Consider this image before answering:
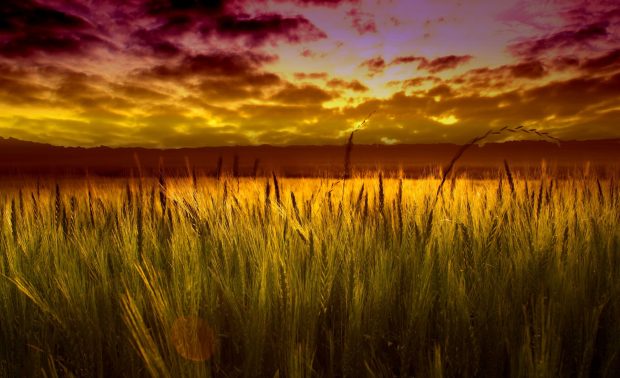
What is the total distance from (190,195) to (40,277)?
0.76m

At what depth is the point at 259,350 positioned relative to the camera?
47.6 inches

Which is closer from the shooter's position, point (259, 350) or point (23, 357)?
point (259, 350)

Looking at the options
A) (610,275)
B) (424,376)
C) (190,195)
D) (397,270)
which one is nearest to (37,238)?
(190,195)

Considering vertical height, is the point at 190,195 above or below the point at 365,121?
below

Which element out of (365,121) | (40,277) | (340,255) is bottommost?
(40,277)

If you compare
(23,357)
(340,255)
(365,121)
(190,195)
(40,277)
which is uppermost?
(365,121)

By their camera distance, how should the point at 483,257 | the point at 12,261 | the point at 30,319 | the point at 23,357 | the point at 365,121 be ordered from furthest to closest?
the point at 365,121 < the point at 12,261 < the point at 483,257 < the point at 30,319 < the point at 23,357

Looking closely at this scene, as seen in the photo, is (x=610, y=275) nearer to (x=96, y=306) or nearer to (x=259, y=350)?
(x=259, y=350)

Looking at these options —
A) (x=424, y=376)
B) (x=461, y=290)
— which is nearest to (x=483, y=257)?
(x=461, y=290)

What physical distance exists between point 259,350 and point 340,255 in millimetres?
538

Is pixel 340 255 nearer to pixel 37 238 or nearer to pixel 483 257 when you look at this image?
pixel 483 257

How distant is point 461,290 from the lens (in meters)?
1.38

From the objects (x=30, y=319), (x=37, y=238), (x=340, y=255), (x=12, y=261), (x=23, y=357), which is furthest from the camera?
(x=37, y=238)

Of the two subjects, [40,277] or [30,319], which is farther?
[40,277]
